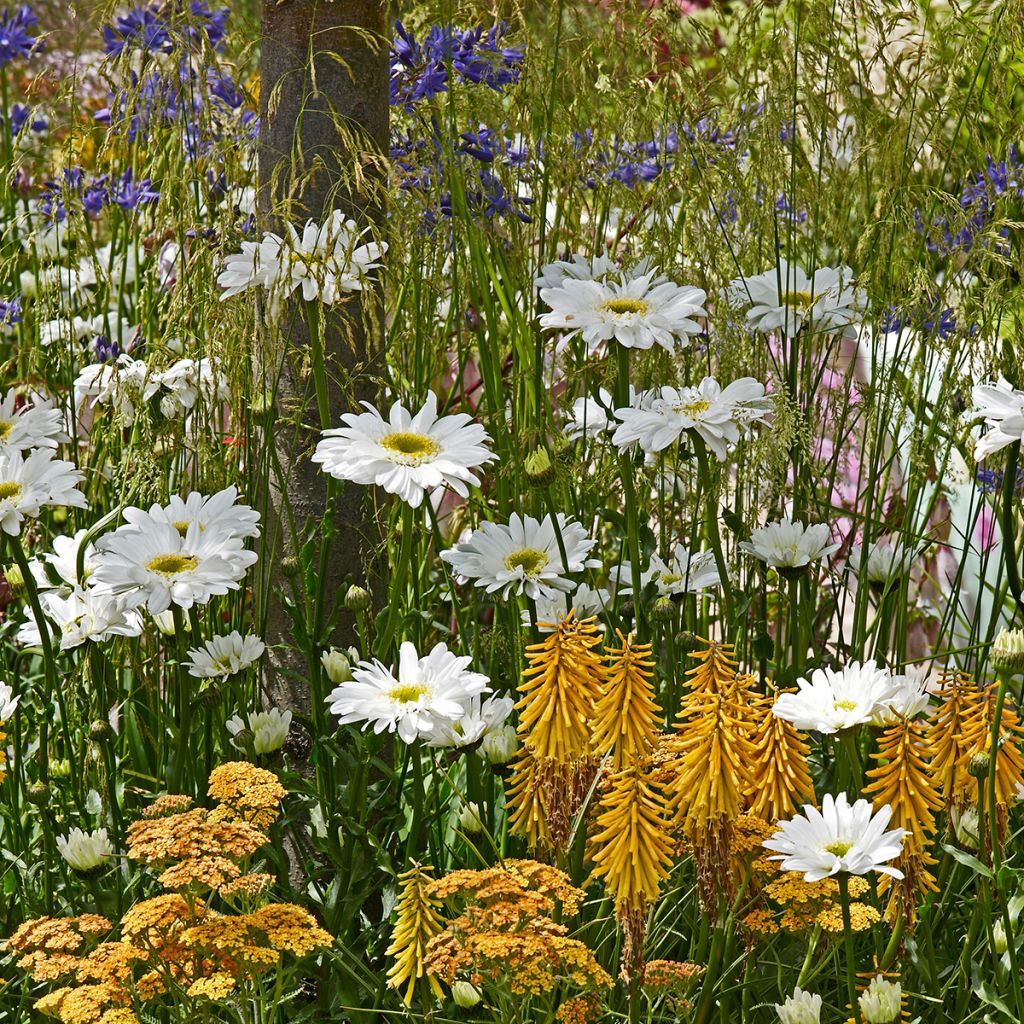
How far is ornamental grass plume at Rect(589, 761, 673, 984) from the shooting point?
1.39 metres

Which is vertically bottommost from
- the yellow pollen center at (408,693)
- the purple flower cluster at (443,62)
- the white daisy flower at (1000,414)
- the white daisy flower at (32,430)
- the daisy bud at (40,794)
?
the daisy bud at (40,794)

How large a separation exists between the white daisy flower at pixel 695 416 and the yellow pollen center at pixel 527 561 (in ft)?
0.60

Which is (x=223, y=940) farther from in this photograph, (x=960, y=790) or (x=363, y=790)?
(x=960, y=790)

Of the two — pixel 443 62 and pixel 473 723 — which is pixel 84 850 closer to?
pixel 473 723

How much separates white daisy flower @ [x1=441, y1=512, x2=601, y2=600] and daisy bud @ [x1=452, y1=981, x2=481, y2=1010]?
50 centimetres

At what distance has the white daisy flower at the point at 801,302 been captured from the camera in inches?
84.9

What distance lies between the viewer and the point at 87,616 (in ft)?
5.79

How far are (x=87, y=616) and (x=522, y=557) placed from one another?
0.56 metres

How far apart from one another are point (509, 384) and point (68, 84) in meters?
0.94

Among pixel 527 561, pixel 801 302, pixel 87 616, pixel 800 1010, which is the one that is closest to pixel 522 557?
pixel 527 561

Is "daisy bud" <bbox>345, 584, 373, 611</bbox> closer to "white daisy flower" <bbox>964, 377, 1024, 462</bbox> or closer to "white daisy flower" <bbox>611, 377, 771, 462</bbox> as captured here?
"white daisy flower" <bbox>611, 377, 771, 462</bbox>

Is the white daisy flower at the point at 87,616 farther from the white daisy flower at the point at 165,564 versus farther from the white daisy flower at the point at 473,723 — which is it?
the white daisy flower at the point at 473,723

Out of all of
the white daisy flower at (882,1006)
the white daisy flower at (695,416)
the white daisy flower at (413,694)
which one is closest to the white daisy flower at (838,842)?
the white daisy flower at (882,1006)

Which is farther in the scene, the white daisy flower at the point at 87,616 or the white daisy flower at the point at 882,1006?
the white daisy flower at the point at 87,616
